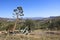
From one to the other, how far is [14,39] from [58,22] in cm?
4042

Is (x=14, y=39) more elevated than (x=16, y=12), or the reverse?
(x=16, y=12)

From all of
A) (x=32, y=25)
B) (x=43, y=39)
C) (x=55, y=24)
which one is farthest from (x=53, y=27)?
(x=43, y=39)

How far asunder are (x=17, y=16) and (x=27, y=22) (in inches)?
184

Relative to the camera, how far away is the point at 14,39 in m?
5.59

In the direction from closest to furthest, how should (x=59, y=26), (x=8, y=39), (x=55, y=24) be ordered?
(x=8, y=39) < (x=59, y=26) < (x=55, y=24)

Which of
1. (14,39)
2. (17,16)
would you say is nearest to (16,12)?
(17,16)

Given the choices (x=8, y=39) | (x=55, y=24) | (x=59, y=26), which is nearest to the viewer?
(x=8, y=39)

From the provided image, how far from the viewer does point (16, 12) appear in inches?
1834

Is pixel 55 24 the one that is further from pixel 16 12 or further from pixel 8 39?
pixel 8 39

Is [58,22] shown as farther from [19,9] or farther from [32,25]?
[19,9]

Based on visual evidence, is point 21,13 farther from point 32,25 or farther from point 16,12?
point 32,25

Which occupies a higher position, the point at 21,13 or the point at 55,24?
the point at 21,13

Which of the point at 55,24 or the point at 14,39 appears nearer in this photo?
the point at 14,39

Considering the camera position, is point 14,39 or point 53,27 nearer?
point 14,39
